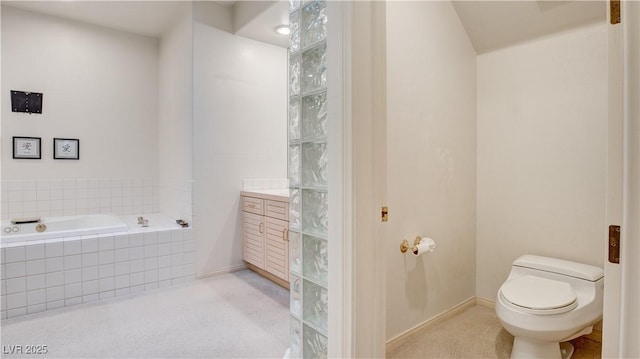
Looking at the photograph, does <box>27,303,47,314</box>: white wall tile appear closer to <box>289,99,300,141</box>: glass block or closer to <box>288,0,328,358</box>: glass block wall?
<box>288,0,328,358</box>: glass block wall

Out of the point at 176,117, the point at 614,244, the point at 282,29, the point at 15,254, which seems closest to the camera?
the point at 614,244

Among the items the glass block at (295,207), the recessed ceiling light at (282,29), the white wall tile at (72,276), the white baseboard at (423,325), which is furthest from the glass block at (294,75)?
the white wall tile at (72,276)

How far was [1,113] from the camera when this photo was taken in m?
3.12

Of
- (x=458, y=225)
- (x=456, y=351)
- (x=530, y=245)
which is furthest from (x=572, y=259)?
(x=456, y=351)

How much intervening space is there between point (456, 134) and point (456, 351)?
135 cm

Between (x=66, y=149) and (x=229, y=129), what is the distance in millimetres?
1682

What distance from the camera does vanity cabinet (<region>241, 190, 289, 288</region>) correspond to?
2766 millimetres

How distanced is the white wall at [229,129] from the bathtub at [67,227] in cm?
76

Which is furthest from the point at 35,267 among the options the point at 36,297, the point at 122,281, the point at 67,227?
the point at 67,227

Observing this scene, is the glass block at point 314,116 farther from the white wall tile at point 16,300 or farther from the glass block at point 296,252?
the white wall tile at point 16,300

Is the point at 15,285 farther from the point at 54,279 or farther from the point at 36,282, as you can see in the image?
the point at 54,279

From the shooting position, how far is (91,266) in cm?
262

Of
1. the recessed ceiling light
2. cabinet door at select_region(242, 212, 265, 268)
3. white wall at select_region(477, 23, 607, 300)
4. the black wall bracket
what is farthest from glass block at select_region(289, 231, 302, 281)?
the black wall bracket

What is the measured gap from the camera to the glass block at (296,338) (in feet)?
5.24
